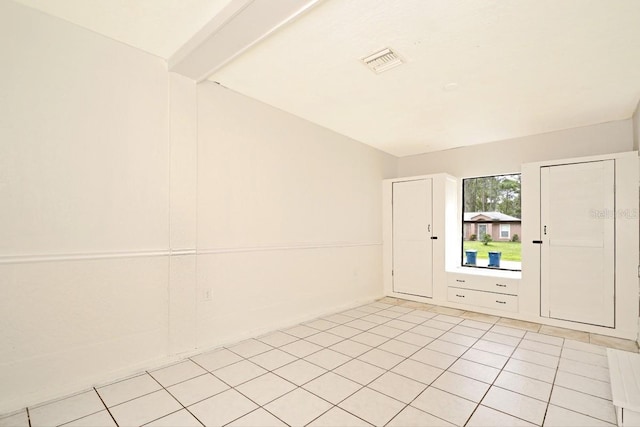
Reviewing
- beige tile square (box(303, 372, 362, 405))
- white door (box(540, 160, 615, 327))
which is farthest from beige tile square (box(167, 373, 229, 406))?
white door (box(540, 160, 615, 327))

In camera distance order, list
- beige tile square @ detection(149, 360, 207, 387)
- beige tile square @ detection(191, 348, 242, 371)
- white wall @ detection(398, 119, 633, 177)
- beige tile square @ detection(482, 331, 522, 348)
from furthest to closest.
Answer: white wall @ detection(398, 119, 633, 177), beige tile square @ detection(482, 331, 522, 348), beige tile square @ detection(191, 348, 242, 371), beige tile square @ detection(149, 360, 207, 387)

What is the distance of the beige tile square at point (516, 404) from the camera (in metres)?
2.02

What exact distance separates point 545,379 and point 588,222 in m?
2.30

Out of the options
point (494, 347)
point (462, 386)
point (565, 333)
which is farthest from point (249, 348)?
point (565, 333)

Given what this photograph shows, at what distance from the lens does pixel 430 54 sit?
2562 mm

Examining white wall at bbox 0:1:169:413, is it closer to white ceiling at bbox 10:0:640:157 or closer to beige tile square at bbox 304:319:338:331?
white ceiling at bbox 10:0:640:157

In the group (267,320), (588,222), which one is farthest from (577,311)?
(267,320)

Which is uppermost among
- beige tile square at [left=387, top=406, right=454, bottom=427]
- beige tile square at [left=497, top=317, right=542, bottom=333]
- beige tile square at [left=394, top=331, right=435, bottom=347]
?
beige tile square at [left=387, top=406, right=454, bottom=427]

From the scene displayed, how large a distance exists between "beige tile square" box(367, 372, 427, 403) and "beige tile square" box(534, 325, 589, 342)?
93.3 inches

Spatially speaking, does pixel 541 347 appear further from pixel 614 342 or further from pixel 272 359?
pixel 272 359

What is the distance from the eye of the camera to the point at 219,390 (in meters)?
2.29

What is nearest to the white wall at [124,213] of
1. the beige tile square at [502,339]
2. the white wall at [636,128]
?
the beige tile square at [502,339]

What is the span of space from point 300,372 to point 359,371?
0.52 metres

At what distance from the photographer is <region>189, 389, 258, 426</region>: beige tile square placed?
6.39 feet
